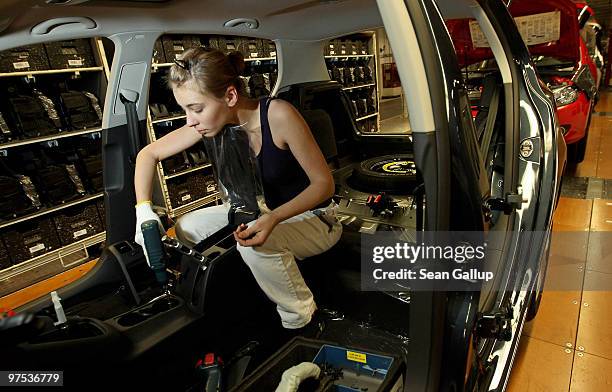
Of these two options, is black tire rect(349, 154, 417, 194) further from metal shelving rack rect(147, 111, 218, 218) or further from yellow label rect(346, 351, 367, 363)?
metal shelving rack rect(147, 111, 218, 218)

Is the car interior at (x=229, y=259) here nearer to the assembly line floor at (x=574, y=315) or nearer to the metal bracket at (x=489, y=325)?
the metal bracket at (x=489, y=325)

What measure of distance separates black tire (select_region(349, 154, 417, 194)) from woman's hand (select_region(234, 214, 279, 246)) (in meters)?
1.24

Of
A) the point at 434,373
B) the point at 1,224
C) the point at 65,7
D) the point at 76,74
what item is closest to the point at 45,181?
the point at 1,224

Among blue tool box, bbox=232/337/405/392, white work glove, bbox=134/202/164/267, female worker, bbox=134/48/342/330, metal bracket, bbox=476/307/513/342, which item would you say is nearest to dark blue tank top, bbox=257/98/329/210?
female worker, bbox=134/48/342/330

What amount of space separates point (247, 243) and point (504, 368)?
1027 mm

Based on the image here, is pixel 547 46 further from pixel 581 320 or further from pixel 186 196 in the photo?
pixel 186 196

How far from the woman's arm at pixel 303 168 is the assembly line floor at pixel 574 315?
3.74 feet

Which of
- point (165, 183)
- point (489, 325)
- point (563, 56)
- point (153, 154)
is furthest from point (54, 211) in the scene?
point (563, 56)

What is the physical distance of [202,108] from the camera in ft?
4.68

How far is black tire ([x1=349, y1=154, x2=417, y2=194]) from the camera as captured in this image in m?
2.61

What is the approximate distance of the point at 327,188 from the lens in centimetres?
147

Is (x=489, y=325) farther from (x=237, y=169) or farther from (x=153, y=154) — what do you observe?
(x=153, y=154)

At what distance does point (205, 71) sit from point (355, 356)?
119 centimetres

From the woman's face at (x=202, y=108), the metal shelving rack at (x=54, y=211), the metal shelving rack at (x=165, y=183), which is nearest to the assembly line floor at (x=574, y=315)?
the woman's face at (x=202, y=108)
